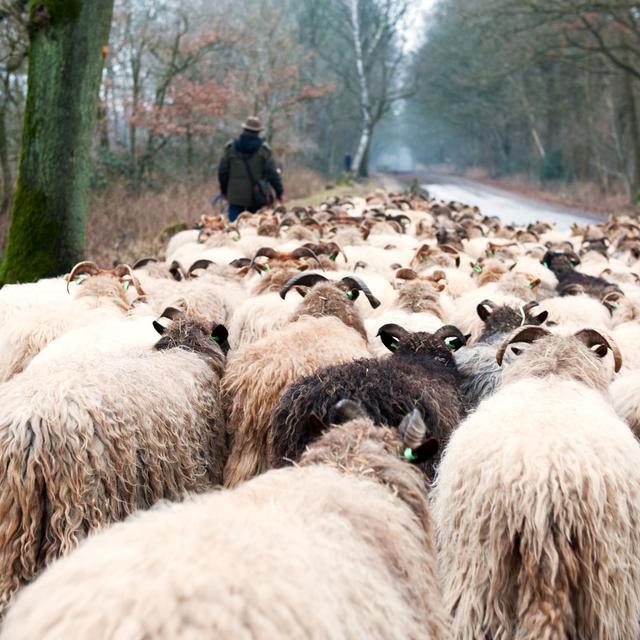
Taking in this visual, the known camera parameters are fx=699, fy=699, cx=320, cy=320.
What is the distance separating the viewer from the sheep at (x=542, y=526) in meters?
2.71

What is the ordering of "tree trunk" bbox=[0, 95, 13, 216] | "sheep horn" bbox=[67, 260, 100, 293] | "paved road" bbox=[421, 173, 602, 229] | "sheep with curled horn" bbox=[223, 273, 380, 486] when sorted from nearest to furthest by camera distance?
"sheep with curled horn" bbox=[223, 273, 380, 486]
"sheep horn" bbox=[67, 260, 100, 293]
"tree trunk" bbox=[0, 95, 13, 216]
"paved road" bbox=[421, 173, 602, 229]

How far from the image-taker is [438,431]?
360 cm

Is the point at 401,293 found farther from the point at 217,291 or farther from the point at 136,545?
the point at 136,545

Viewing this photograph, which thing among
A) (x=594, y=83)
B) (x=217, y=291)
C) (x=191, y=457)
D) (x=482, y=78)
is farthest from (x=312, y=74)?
(x=191, y=457)

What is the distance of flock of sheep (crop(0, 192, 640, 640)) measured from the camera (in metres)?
1.75

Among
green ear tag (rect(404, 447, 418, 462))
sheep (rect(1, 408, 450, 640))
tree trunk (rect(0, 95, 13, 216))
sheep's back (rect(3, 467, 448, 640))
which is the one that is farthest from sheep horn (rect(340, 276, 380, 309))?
tree trunk (rect(0, 95, 13, 216))

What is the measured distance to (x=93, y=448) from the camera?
3.10 meters

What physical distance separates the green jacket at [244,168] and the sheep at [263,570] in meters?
11.9

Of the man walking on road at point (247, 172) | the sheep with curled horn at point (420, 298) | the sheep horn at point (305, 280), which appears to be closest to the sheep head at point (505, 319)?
the sheep with curled horn at point (420, 298)

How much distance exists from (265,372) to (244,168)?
1051 centimetres

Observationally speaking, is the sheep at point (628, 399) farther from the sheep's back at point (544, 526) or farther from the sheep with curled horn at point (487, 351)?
the sheep's back at point (544, 526)

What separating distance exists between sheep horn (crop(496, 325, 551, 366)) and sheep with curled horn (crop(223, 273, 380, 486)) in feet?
2.86

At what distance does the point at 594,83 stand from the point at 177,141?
1938 cm

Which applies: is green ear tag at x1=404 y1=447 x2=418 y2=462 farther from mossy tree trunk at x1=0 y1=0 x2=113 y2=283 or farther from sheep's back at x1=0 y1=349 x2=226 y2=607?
mossy tree trunk at x1=0 y1=0 x2=113 y2=283
